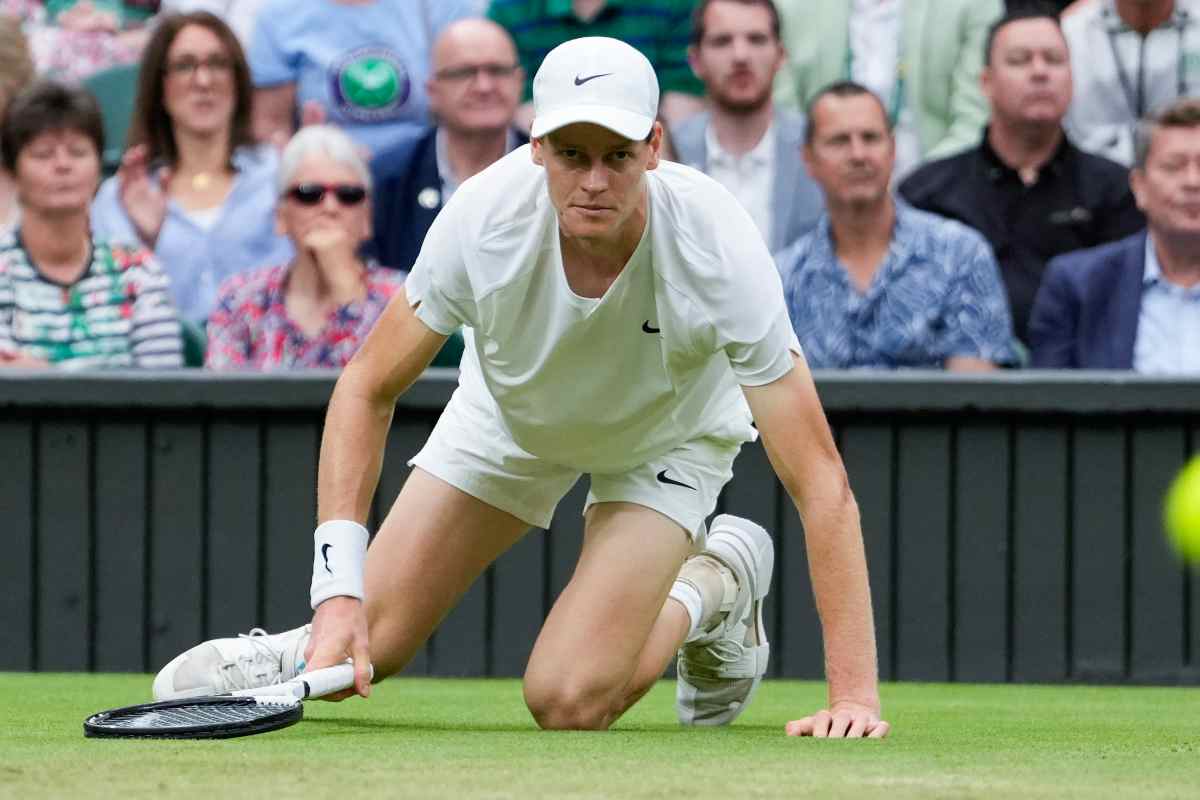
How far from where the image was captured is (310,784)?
3.37m

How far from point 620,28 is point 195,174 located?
187 cm

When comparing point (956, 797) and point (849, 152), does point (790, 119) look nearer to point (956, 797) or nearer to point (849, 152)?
point (849, 152)

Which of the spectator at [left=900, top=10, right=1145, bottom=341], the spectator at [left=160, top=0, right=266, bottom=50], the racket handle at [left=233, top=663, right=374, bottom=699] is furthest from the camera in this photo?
the spectator at [left=160, top=0, right=266, bottom=50]

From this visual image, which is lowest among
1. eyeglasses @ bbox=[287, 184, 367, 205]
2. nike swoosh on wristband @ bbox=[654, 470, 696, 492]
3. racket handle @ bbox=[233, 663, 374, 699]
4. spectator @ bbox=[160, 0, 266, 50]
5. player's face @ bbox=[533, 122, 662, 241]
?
racket handle @ bbox=[233, 663, 374, 699]

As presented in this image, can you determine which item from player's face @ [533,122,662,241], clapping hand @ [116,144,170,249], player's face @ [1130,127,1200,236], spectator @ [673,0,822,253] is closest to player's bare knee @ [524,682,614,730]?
player's face @ [533,122,662,241]

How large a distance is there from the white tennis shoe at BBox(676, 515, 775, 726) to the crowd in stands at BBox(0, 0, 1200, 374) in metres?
2.19

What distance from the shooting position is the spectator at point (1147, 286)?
302 inches

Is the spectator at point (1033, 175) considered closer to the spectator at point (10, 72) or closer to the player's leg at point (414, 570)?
the player's leg at point (414, 570)

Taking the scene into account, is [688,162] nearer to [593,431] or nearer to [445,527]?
[445,527]

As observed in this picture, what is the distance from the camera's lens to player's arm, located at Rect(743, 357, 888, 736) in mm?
4359

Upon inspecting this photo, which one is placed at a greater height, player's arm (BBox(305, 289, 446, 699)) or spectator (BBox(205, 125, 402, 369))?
spectator (BBox(205, 125, 402, 369))

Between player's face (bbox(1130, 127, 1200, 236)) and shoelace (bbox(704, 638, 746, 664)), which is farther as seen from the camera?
player's face (bbox(1130, 127, 1200, 236))

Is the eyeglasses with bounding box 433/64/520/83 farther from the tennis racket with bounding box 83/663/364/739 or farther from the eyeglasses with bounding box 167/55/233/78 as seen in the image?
the tennis racket with bounding box 83/663/364/739

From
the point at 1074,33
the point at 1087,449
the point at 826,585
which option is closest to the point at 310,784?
the point at 826,585
